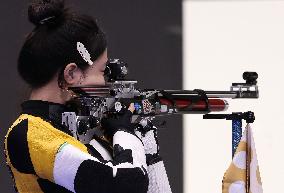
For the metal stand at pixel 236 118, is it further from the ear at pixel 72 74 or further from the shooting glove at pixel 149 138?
the ear at pixel 72 74

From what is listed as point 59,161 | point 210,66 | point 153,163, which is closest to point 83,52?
point 59,161

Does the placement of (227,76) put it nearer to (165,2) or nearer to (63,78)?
(165,2)

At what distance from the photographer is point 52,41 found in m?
0.79

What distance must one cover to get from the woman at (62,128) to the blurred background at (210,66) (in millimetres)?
963

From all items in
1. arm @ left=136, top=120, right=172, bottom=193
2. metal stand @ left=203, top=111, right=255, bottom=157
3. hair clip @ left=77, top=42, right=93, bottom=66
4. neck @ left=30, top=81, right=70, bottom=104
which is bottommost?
arm @ left=136, top=120, right=172, bottom=193

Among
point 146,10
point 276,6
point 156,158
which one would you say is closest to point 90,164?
point 156,158

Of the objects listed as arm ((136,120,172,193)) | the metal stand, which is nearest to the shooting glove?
arm ((136,120,172,193))

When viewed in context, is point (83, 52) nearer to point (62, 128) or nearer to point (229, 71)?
point (62, 128)

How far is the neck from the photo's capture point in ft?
2.68

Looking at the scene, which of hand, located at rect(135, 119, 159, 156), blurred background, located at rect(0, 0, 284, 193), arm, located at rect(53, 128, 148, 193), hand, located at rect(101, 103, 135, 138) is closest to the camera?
arm, located at rect(53, 128, 148, 193)

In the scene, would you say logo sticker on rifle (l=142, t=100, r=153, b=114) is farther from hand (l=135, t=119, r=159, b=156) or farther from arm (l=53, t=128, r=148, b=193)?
arm (l=53, t=128, r=148, b=193)

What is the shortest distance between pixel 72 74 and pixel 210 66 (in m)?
1.10

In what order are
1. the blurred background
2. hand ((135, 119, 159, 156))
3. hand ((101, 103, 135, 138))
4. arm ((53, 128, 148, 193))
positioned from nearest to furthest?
arm ((53, 128, 148, 193)) → hand ((101, 103, 135, 138)) → hand ((135, 119, 159, 156)) → the blurred background

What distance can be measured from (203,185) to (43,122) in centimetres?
117
